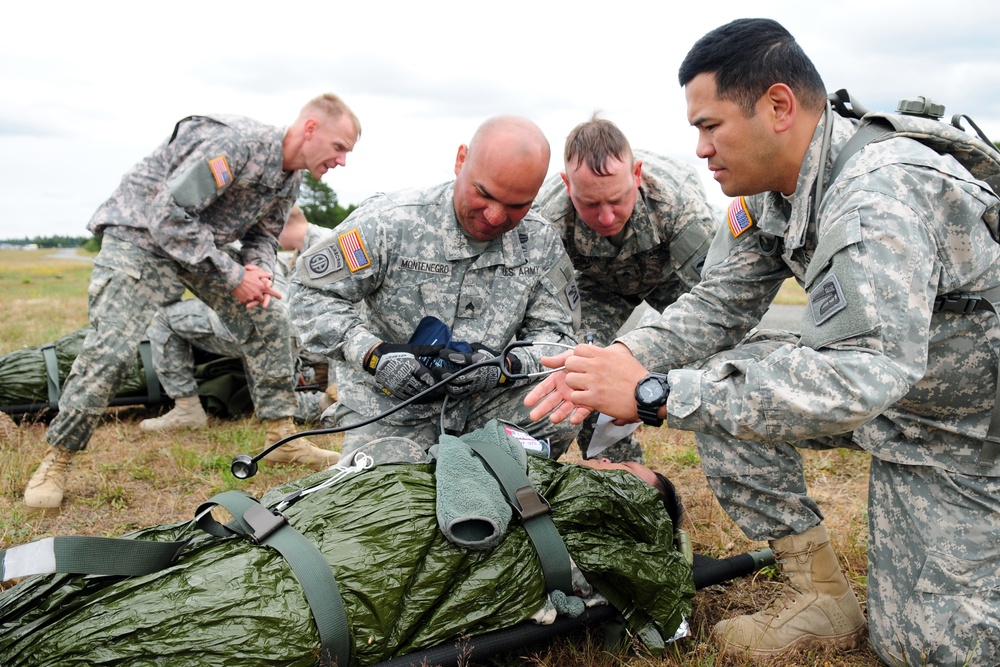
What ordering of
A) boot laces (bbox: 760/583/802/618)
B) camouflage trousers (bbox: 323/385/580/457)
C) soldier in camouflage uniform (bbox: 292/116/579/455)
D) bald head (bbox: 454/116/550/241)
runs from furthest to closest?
1. camouflage trousers (bbox: 323/385/580/457)
2. soldier in camouflage uniform (bbox: 292/116/579/455)
3. bald head (bbox: 454/116/550/241)
4. boot laces (bbox: 760/583/802/618)

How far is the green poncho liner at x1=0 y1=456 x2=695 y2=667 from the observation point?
1.97 meters

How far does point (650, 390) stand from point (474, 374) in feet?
3.82

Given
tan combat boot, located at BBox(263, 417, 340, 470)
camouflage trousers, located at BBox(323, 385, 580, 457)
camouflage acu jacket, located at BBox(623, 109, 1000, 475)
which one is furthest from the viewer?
tan combat boot, located at BBox(263, 417, 340, 470)

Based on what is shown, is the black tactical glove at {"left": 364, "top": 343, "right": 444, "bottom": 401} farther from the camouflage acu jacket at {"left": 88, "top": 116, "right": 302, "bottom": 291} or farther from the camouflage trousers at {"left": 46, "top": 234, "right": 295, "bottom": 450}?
the camouflage trousers at {"left": 46, "top": 234, "right": 295, "bottom": 450}

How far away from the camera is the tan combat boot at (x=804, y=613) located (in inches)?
106

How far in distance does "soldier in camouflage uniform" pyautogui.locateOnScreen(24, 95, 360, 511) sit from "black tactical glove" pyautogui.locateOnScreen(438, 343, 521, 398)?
1857 mm

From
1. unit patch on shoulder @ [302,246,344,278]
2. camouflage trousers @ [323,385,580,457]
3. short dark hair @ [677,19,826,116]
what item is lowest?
camouflage trousers @ [323,385,580,457]

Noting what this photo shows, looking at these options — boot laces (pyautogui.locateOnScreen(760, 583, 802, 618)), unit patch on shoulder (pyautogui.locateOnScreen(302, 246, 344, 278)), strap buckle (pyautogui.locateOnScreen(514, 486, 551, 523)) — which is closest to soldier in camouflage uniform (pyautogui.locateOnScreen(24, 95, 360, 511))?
unit patch on shoulder (pyautogui.locateOnScreen(302, 246, 344, 278))

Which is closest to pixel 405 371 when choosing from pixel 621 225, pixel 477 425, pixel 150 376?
pixel 477 425

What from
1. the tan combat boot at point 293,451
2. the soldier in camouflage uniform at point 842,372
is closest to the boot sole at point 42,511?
the tan combat boot at point 293,451

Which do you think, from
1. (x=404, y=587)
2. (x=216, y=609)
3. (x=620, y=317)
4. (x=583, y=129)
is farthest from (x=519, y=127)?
(x=216, y=609)

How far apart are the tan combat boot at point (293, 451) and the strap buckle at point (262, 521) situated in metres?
2.64

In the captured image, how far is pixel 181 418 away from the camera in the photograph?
5.61 meters

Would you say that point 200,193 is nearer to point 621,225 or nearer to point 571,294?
point 571,294
